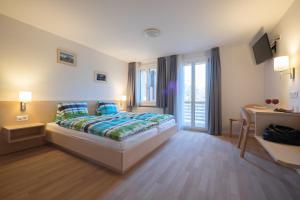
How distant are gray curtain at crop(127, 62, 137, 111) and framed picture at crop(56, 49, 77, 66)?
6.92 ft

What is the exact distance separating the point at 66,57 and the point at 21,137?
1.95 m

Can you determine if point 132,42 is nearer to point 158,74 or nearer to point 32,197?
point 158,74

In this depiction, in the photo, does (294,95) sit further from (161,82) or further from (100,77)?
(100,77)

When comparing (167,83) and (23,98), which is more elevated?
(167,83)

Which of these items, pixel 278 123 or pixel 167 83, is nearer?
pixel 278 123

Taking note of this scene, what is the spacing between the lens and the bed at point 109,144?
74.8 inches

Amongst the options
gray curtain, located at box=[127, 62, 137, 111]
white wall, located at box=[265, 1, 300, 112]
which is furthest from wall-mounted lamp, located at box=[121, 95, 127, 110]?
white wall, located at box=[265, 1, 300, 112]

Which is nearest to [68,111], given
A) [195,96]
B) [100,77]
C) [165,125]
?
[100,77]

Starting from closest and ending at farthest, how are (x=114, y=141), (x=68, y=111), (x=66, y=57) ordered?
1. (x=114, y=141)
2. (x=68, y=111)
3. (x=66, y=57)

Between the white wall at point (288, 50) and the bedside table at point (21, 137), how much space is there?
442 cm

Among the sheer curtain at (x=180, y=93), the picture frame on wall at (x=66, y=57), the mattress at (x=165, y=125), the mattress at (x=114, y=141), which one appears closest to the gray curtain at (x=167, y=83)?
the sheer curtain at (x=180, y=93)

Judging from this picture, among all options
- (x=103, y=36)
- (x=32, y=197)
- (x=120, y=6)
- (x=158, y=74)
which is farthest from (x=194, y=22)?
(x=32, y=197)

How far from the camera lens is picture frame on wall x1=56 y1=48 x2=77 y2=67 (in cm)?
328

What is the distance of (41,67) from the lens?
2.99m
